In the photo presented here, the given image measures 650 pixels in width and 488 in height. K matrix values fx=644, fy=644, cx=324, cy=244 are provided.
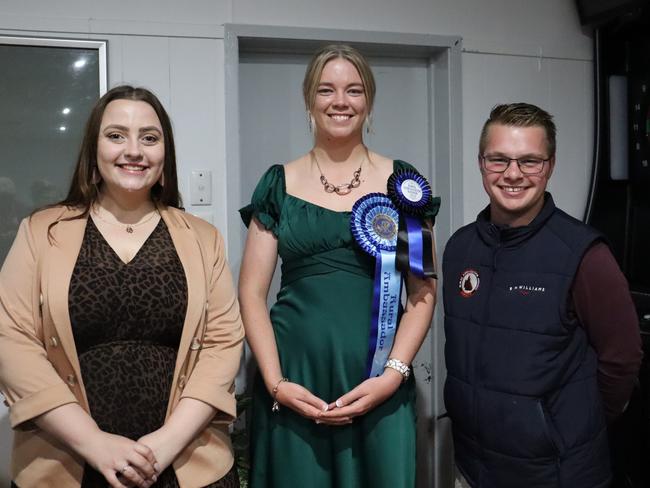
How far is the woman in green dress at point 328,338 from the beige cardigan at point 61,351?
175mm

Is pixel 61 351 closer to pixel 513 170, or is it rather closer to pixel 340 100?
pixel 340 100

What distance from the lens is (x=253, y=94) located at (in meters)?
2.30

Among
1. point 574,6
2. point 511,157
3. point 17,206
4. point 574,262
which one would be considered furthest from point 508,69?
point 17,206

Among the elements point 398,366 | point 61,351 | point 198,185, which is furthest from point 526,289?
point 198,185

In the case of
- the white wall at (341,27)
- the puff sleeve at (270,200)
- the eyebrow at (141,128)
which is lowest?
the puff sleeve at (270,200)

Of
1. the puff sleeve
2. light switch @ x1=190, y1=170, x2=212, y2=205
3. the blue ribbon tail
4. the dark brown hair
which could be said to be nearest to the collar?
the blue ribbon tail

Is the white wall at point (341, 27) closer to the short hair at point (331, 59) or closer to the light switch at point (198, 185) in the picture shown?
the light switch at point (198, 185)

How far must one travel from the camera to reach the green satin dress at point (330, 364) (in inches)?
58.1

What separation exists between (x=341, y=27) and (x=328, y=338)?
1.23 meters

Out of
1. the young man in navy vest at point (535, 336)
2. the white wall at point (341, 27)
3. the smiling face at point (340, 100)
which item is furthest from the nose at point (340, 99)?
the white wall at point (341, 27)

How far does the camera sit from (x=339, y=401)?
1.44 m

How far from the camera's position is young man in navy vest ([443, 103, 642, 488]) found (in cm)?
134

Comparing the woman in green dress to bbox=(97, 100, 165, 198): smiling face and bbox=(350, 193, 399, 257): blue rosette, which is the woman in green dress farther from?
bbox=(97, 100, 165, 198): smiling face

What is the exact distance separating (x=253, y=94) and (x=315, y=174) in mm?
853
